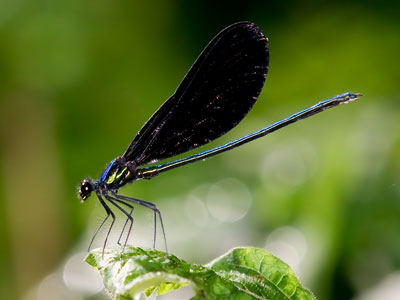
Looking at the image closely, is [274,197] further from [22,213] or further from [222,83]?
[22,213]

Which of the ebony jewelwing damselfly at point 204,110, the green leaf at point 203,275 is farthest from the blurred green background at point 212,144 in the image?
the green leaf at point 203,275

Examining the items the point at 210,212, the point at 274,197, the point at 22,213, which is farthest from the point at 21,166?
the point at 274,197

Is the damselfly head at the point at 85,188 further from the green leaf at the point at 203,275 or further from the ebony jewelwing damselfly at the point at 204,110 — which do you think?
the green leaf at the point at 203,275

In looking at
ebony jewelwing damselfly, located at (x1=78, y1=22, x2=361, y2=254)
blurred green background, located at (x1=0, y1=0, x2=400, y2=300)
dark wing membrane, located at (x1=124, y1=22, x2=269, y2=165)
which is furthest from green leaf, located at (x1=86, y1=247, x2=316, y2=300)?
blurred green background, located at (x1=0, y1=0, x2=400, y2=300)

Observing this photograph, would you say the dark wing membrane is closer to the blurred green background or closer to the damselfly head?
the damselfly head

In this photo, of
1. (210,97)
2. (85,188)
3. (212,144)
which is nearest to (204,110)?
(210,97)

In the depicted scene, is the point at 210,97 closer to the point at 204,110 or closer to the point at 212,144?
the point at 204,110
